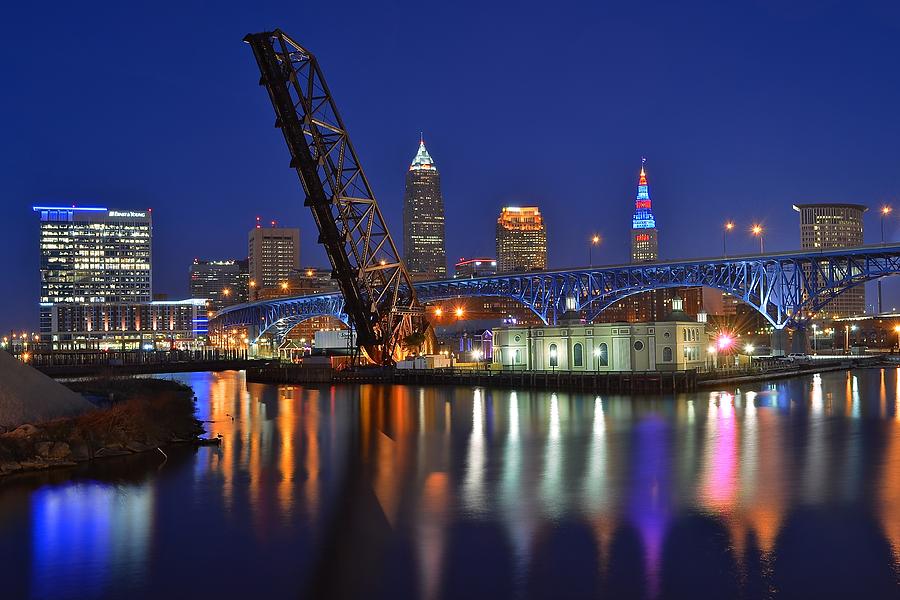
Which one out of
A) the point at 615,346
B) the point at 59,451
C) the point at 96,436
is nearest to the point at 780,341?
the point at 615,346

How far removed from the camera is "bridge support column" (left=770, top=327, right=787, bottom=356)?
298 ft

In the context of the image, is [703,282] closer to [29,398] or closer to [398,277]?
[398,277]

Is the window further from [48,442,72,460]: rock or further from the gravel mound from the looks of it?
[48,442,72,460]: rock

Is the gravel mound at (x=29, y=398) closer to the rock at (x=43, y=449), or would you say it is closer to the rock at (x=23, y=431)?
the rock at (x=23, y=431)

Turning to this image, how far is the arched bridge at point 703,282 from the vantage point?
3381 inches

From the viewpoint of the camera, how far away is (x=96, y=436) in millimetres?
27062

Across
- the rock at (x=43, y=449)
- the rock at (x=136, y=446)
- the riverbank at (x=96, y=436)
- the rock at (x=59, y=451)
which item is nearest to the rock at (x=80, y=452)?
the riverbank at (x=96, y=436)

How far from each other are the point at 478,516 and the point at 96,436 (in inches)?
528

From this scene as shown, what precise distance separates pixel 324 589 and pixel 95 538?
6319 millimetres

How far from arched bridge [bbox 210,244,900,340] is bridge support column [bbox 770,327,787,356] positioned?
113 cm

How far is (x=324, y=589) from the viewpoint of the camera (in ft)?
48.8

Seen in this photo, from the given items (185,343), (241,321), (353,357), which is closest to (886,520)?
(353,357)

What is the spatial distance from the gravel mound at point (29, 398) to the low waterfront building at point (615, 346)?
35397 millimetres

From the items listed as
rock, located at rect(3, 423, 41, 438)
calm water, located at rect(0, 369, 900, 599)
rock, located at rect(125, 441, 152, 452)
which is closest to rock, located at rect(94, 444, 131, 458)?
rock, located at rect(125, 441, 152, 452)
